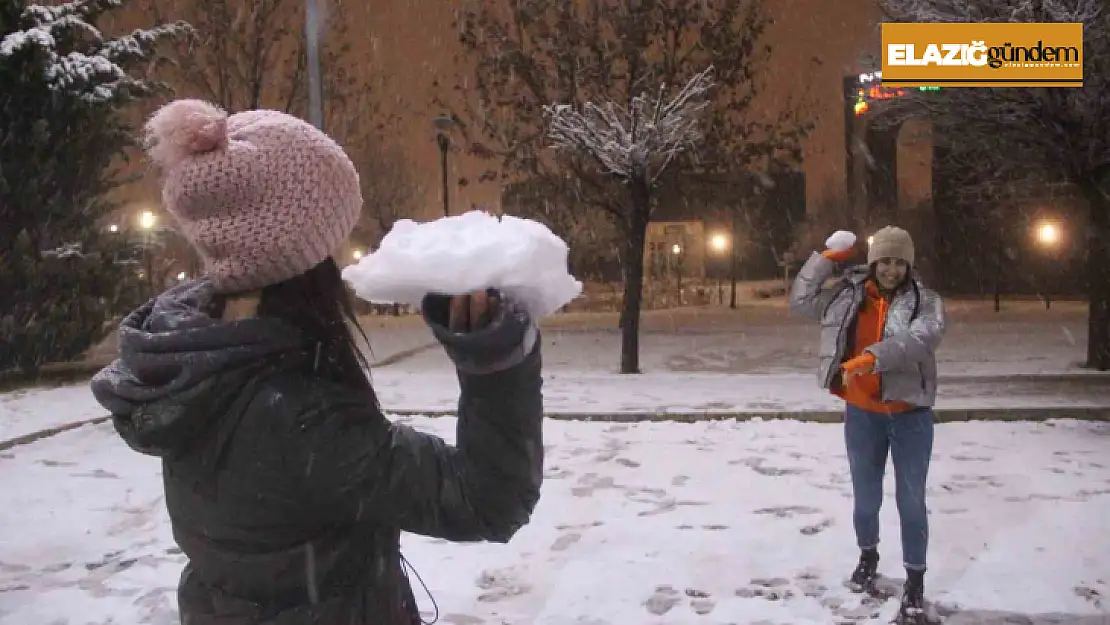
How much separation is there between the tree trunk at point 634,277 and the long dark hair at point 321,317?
1355 centimetres

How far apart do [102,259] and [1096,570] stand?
14.2m

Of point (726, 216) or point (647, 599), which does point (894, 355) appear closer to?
point (647, 599)

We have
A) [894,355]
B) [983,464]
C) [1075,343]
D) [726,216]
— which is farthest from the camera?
[726,216]

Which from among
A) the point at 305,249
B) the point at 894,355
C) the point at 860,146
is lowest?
the point at 894,355

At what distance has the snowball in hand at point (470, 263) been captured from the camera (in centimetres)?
125

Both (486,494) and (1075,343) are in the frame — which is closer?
(486,494)

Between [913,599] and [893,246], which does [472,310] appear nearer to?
[893,246]

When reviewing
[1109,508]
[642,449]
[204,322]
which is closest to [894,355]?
[1109,508]

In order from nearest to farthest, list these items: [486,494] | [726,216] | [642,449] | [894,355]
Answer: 1. [486,494]
2. [894,355]
3. [642,449]
4. [726,216]

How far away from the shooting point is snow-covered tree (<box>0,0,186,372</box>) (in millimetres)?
13180

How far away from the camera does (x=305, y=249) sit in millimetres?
1458

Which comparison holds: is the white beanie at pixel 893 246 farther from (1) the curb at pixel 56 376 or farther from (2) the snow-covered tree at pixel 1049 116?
(1) the curb at pixel 56 376

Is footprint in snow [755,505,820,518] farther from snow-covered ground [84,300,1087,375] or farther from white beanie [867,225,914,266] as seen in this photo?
snow-covered ground [84,300,1087,375]

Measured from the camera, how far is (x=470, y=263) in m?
1.25
